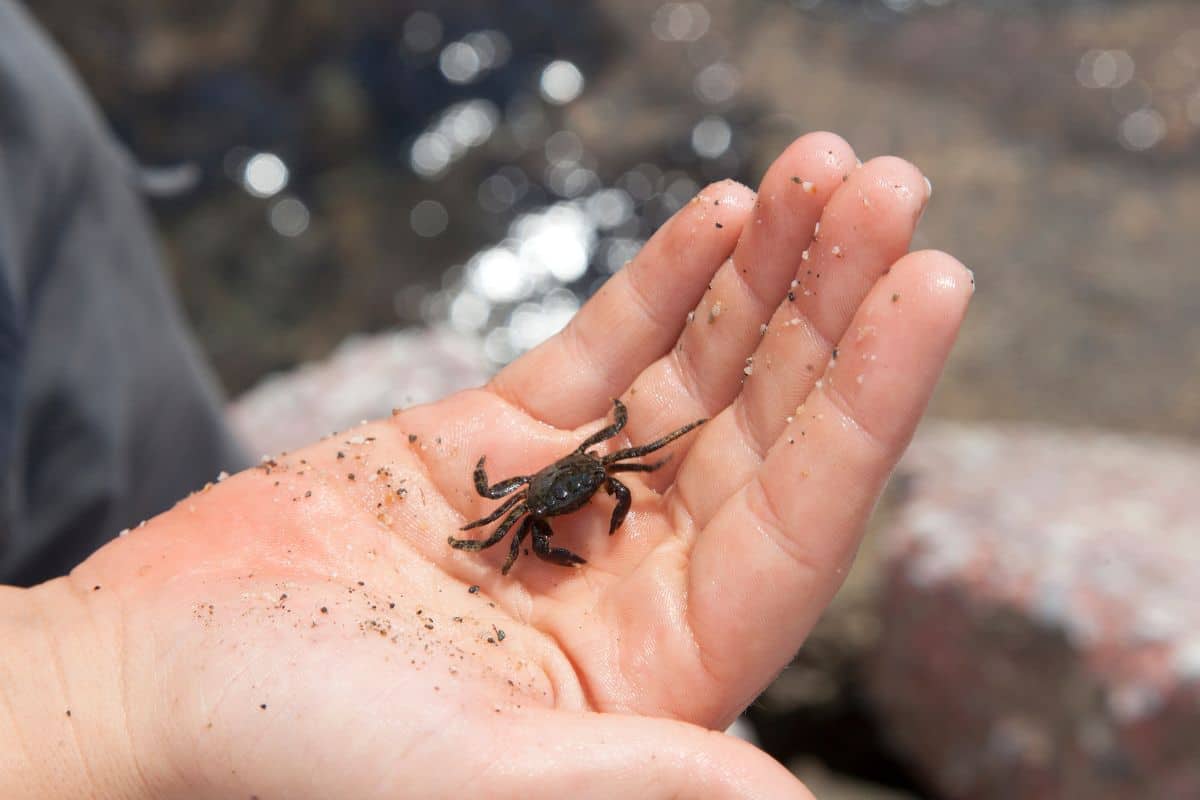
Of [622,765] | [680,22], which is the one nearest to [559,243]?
[680,22]

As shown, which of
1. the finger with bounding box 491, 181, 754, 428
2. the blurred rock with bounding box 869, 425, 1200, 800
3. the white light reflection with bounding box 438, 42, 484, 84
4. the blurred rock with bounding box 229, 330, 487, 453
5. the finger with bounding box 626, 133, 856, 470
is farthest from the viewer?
the white light reflection with bounding box 438, 42, 484, 84

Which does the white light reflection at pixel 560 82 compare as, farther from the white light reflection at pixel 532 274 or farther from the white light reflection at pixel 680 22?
the white light reflection at pixel 532 274

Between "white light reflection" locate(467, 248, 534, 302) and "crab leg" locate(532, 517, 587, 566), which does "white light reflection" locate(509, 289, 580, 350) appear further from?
"crab leg" locate(532, 517, 587, 566)

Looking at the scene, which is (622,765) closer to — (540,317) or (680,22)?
(540,317)

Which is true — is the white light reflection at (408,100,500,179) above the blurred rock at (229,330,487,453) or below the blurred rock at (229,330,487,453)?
above

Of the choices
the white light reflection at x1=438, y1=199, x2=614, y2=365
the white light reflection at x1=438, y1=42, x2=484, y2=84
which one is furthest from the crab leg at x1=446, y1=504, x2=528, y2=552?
the white light reflection at x1=438, y1=42, x2=484, y2=84
